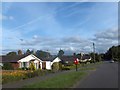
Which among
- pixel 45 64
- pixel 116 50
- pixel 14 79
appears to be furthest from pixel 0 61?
pixel 116 50

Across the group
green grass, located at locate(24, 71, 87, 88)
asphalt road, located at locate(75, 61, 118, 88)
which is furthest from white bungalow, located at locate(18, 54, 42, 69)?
green grass, located at locate(24, 71, 87, 88)

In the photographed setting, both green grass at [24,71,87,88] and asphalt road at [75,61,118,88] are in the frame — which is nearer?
green grass at [24,71,87,88]

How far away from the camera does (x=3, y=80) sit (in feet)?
78.3

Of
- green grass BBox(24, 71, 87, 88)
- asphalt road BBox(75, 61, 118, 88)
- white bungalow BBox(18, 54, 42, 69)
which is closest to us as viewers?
green grass BBox(24, 71, 87, 88)

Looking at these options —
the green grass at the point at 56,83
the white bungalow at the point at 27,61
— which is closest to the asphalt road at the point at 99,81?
the green grass at the point at 56,83

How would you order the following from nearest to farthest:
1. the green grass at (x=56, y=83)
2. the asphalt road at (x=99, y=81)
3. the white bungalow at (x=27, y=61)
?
the green grass at (x=56, y=83), the asphalt road at (x=99, y=81), the white bungalow at (x=27, y=61)

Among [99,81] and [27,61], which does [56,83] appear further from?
[27,61]

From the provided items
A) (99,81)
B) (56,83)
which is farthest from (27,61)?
(56,83)

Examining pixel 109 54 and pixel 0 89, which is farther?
pixel 109 54

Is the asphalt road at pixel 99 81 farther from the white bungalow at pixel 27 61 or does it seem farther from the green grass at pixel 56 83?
the white bungalow at pixel 27 61

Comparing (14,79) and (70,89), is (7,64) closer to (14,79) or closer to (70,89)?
(14,79)

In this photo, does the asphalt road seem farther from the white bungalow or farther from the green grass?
the white bungalow

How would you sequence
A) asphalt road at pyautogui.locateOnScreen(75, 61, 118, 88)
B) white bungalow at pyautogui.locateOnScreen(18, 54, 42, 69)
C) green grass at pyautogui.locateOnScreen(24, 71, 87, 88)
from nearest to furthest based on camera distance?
green grass at pyautogui.locateOnScreen(24, 71, 87, 88) < asphalt road at pyautogui.locateOnScreen(75, 61, 118, 88) < white bungalow at pyautogui.locateOnScreen(18, 54, 42, 69)

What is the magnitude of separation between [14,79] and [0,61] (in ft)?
108
